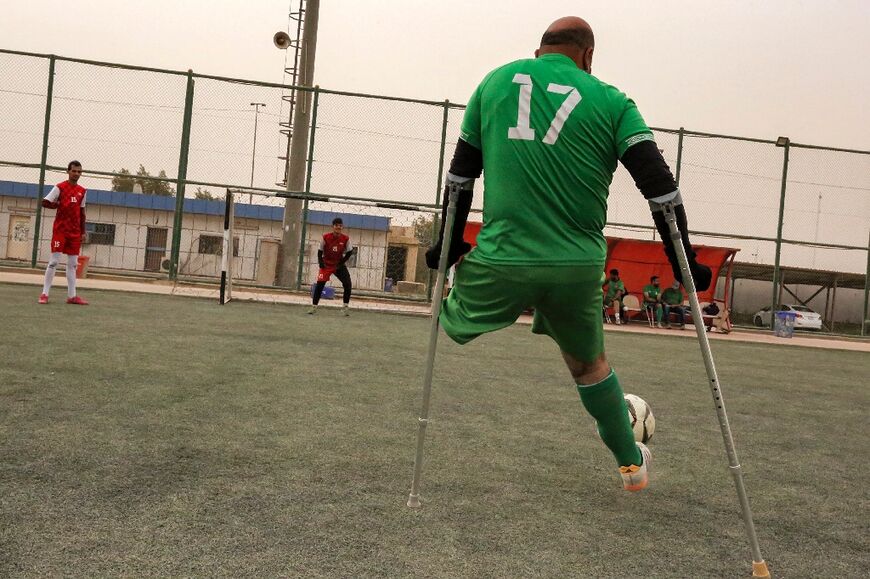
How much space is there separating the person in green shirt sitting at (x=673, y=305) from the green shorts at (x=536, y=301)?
17382mm

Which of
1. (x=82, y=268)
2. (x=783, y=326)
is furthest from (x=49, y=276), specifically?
(x=783, y=326)

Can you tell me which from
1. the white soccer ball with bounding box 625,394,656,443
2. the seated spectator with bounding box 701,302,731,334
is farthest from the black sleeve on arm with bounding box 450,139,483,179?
the seated spectator with bounding box 701,302,731,334

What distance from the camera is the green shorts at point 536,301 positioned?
3164 mm

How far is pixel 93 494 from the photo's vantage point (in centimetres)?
318

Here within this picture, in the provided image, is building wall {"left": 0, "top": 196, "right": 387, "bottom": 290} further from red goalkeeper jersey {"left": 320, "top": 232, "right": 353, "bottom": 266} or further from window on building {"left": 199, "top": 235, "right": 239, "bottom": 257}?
red goalkeeper jersey {"left": 320, "top": 232, "right": 353, "bottom": 266}

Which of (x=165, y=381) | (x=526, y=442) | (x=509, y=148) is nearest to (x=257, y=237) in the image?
(x=165, y=381)

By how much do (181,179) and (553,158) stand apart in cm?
1529

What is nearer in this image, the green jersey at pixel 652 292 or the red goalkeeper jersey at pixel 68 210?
the red goalkeeper jersey at pixel 68 210

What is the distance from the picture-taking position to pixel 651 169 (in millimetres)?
3039

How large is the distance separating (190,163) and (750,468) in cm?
1493

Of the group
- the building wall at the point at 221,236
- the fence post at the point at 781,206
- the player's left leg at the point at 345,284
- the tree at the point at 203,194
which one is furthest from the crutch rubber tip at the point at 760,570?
the fence post at the point at 781,206

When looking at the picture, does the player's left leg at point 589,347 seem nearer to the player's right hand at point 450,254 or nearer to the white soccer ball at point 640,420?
the player's right hand at point 450,254

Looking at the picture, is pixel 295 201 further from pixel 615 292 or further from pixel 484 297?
pixel 484 297

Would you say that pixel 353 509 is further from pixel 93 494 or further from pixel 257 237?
pixel 257 237
